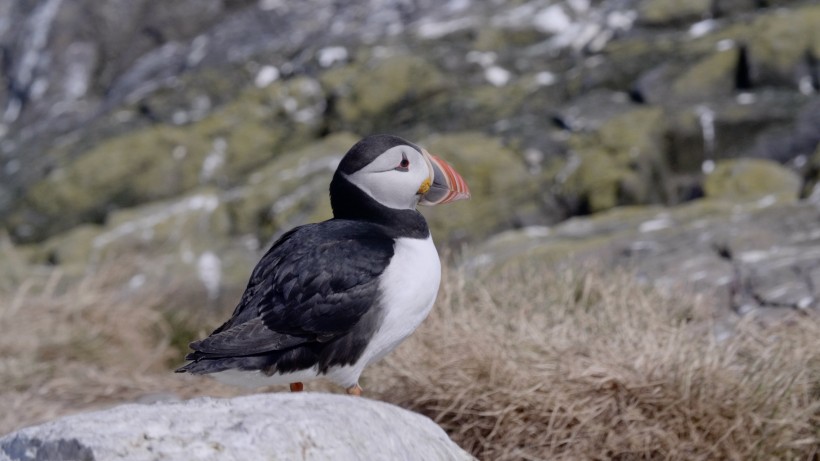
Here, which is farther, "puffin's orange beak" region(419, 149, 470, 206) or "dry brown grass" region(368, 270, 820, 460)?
"dry brown grass" region(368, 270, 820, 460)

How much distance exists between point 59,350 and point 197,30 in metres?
18.2

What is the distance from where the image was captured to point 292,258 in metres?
3.51

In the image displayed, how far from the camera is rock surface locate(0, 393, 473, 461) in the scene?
267 centimetres

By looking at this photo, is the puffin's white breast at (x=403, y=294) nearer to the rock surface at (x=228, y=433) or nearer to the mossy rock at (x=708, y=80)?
the rock surface at (x=228, y=433)

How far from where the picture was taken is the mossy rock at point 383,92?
1593 centimetres

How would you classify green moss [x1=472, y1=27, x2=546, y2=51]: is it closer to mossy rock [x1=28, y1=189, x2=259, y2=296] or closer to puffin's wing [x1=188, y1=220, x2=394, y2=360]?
mossy rock [x1=28, y1=189, x2=259, y2=296]

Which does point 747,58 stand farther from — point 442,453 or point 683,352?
point 442,453

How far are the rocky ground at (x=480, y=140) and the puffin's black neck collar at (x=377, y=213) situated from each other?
3.13m

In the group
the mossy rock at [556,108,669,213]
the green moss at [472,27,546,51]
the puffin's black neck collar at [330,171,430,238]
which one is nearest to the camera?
the puffin's black neck collar at [330,171,430,238]

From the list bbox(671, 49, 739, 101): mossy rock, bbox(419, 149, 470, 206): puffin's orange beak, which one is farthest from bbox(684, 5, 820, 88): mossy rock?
bbox(419, 149, 470, 206): puffin's orange beak

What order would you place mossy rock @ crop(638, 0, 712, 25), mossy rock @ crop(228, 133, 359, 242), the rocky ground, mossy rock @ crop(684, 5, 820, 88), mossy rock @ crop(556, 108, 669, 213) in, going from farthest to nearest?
mossy rock @ crop(638, 0, 712, 25), mossy rock @ crop(684, 5, 820, 88), mossy rock @ crop(228, 133, 359, 242), mossy rock @ crop(556, 108, 669, 213), the rocky ground

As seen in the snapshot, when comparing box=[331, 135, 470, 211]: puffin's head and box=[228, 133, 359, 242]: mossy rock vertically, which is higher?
box=[331, 135, 470, 211]: puffin's head

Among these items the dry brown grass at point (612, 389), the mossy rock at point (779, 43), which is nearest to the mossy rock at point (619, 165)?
the mossy rock at point (779, 43)

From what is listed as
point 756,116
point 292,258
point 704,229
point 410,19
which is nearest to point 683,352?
point 292,258
